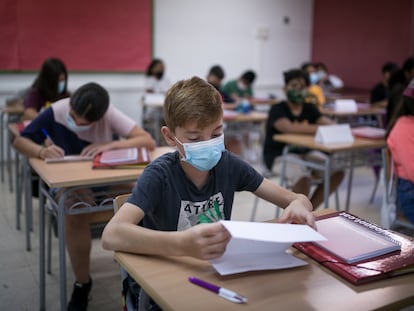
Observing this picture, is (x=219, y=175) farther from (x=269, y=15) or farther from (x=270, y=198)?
(x=269, y=15)

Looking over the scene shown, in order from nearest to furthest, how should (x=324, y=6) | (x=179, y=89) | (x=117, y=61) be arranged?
1. (x=179, y=89)
2. (x=117, y=61)
3. (x=324, y=6)

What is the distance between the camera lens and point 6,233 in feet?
11.1

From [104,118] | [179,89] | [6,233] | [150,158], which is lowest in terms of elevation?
[6,233]

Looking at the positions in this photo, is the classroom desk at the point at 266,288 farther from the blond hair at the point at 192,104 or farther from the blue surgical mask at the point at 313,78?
the blue surgical mask at the point at 313,78

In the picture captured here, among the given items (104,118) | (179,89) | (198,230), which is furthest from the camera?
(104,118)

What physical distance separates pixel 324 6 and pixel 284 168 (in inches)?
228

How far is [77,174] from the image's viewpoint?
208 centimetres

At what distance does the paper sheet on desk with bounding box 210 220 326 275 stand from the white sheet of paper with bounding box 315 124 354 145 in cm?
207

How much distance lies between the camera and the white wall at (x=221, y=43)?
21.7 feet

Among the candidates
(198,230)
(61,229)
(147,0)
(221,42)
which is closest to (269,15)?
→ (221,42)

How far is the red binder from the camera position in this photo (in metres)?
1.07

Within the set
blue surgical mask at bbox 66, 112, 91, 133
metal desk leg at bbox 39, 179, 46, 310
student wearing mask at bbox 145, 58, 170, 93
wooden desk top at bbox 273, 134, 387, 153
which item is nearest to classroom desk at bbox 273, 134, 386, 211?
wooden desk top at bbox 273, 134, 387, 153

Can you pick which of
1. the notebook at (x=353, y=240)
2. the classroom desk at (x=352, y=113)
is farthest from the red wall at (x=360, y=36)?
the notebook at (x=353, y=240)

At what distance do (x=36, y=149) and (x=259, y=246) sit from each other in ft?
5.56
